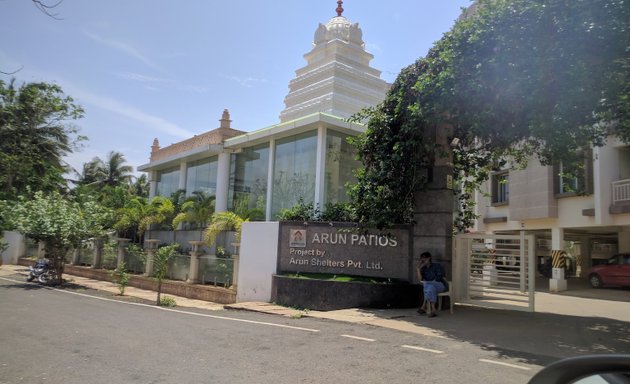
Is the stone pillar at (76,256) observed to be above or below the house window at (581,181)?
below

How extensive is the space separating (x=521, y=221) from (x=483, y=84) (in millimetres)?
13987

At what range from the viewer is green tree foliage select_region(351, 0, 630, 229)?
780 centimetres

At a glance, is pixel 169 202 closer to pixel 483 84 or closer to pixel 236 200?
pixel 236 200

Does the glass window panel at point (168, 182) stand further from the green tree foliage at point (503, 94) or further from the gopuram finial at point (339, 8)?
the green tree foliage at point (503, 94)

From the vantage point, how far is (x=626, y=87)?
861 cm

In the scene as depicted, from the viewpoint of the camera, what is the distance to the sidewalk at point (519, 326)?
7102mm

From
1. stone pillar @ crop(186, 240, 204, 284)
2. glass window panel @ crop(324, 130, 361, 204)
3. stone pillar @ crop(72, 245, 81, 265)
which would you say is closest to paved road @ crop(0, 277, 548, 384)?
stone pillar @ crop(186, 240, 204, 284)

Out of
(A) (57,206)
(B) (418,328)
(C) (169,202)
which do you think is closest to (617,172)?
(B) (418,328)

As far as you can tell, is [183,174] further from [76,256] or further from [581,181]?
[581,181]

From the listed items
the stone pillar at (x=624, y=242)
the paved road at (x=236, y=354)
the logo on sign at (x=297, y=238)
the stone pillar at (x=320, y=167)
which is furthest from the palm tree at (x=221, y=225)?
the stone pillar at (x=624, y=242)

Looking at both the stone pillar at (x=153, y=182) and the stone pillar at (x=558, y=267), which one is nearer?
the stone pillar at (x=558, y=267)

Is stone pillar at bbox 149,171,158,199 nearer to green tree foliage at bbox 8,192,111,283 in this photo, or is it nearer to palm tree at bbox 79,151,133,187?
green tree foliage at bbox 8,192,111,283

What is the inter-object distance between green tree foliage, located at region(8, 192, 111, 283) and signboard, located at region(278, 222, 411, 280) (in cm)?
1092

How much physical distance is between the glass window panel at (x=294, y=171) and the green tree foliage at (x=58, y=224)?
815cm
